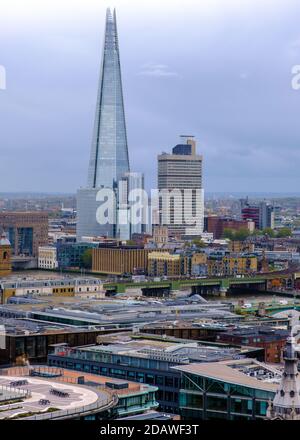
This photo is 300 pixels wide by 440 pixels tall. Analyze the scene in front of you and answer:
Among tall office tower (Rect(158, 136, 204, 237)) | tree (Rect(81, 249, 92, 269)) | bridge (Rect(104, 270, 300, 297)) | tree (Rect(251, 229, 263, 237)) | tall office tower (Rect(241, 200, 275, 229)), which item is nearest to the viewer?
bridge (Rect(104, 270, 300, 297))

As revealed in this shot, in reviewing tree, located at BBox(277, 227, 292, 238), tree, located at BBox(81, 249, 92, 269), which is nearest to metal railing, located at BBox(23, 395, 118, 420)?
tree, located at BBox(81, 249, 92, 269)

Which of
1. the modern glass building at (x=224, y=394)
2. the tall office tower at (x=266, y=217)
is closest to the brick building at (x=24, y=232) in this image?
the tall office tower at (x=266, y=217)

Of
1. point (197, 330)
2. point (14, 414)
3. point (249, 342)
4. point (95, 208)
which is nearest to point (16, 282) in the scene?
point (197, 330)

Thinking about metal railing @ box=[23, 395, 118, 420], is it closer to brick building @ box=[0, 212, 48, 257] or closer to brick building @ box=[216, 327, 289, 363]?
brick building @ box=[216, 327, 289, 363]

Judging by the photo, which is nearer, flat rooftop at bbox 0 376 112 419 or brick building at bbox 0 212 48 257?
flat rooftop at bbox 0 376 112 419

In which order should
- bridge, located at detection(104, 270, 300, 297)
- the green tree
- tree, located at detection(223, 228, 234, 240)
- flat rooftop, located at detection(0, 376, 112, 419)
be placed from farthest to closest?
tree, located at detection(223, 228, 234, 240)
the green tree
bridge, located at detection(104, 270, 300, 297)
flat rooftop, located at detection(0, 376, 112, 419)
